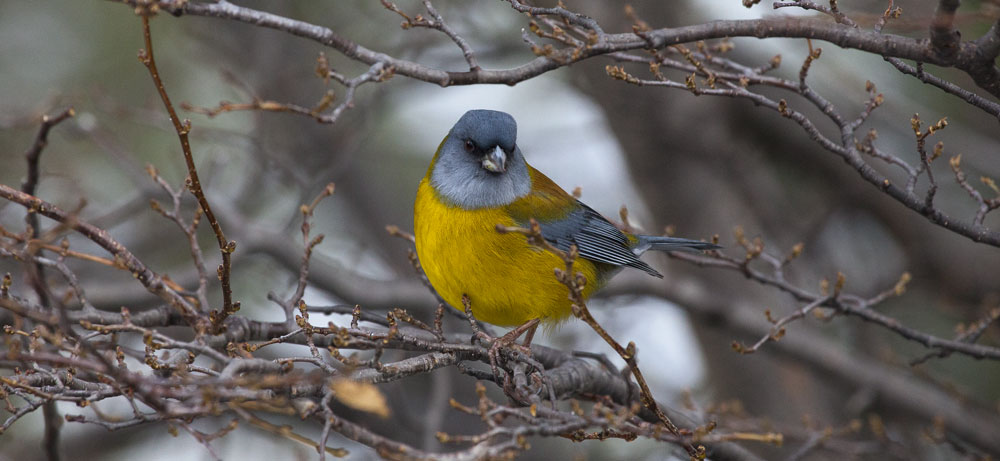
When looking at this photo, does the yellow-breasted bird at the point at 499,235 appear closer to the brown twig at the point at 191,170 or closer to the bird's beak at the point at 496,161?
the bird's beak at the point at 496,161

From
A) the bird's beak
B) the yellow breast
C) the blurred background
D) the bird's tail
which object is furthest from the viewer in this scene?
the blurred background

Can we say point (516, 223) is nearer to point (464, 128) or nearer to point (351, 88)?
point (464, 128)

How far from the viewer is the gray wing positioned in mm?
4594

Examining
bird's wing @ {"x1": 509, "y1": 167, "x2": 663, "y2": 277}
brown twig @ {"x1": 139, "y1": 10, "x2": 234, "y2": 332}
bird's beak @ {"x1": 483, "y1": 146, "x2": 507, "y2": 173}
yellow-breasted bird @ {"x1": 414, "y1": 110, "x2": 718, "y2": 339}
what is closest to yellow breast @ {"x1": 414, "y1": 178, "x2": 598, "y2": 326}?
yellow-breasted bird @ {"x1": 414, "y1": 110, "x2": 718, "y2": 339}

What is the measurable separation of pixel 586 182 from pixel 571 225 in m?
3.84

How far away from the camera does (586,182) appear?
8.56 metres

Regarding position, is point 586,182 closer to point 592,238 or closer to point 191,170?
point 592,238

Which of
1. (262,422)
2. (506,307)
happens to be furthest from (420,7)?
(262,422)

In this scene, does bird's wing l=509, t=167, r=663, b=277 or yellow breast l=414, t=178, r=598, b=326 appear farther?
bird's wing l=509, t=167, r=663, b=277

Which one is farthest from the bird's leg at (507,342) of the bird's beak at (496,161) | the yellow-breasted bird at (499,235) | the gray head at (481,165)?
the bird's beak at (496,161)

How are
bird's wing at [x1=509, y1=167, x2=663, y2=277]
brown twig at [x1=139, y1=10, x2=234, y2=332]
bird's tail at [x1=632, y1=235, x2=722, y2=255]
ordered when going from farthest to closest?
bird's wing at [x1=509, y1=167, x2=663, y2=277]
bird's tail at [x1=632, y1=235, x2=722, y2=255]
brown twig at [x1=139, y1=10, x2=234, y2=332]

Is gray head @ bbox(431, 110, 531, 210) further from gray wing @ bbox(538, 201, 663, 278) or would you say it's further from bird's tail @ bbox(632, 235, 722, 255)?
bird's tail @ bbox(632, 235, 722, 255)

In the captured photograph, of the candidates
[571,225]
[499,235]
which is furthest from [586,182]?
[499,235]

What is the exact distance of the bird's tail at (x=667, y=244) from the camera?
444cm
